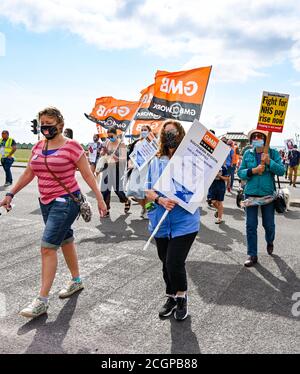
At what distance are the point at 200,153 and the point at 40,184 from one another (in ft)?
5.31

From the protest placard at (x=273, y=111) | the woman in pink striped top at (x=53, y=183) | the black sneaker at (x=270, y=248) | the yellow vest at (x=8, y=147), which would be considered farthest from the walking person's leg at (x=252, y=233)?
the yellow vest at (x=8, y=147)

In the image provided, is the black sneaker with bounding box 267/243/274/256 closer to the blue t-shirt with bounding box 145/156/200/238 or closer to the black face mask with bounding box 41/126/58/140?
the blue t-shirt with bounding box 145/156/200/238

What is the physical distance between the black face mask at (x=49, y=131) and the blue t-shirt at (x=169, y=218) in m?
1.00

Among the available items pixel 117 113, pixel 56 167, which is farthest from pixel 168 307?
pixel 117 113

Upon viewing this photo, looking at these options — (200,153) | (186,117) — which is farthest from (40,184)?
(186,117)

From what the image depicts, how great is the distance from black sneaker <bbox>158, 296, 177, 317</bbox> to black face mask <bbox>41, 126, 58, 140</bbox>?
198 cm

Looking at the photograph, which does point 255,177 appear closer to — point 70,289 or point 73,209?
point 73,209

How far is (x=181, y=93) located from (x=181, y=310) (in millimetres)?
7042

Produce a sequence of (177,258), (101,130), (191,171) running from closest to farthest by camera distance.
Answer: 1. (177,258)
2. (191,171)
3. (101,130)

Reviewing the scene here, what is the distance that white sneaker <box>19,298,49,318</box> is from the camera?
3.44m

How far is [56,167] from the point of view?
11.8 ft

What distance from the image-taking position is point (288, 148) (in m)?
17.3
